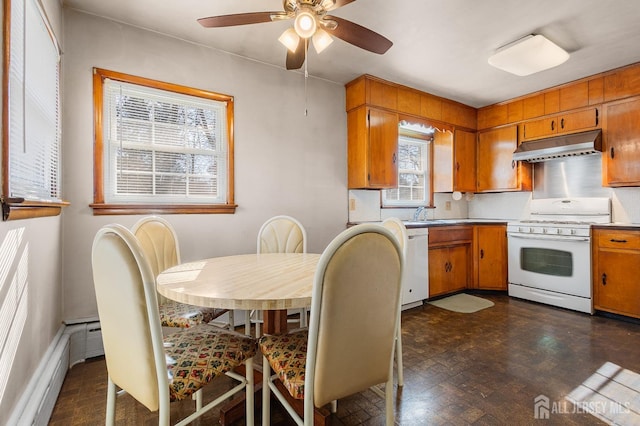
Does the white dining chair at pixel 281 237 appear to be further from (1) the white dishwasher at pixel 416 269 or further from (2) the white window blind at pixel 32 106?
(2) the white window blind at pixel 32 106

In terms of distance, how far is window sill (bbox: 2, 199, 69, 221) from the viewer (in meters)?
1.17

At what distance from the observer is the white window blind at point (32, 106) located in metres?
1.35

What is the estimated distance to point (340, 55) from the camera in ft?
9.27

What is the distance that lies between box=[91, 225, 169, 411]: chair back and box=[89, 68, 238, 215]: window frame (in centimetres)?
143

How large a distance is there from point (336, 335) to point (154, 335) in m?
0.61

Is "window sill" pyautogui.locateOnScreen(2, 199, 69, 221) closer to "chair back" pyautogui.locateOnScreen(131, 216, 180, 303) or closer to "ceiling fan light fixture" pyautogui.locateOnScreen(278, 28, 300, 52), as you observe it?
"chair back" pyautogui.locateOnScreen(131, 216, 180, 303)

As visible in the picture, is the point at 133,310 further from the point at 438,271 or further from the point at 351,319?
the point at 438,271

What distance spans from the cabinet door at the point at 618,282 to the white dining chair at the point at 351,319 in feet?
10.3

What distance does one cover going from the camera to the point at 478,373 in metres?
2.02

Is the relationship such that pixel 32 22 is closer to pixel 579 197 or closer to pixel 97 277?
pixel 97 277

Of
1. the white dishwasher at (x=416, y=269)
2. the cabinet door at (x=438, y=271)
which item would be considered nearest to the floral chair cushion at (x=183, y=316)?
the white dishwasher at (x=416, y=269)
